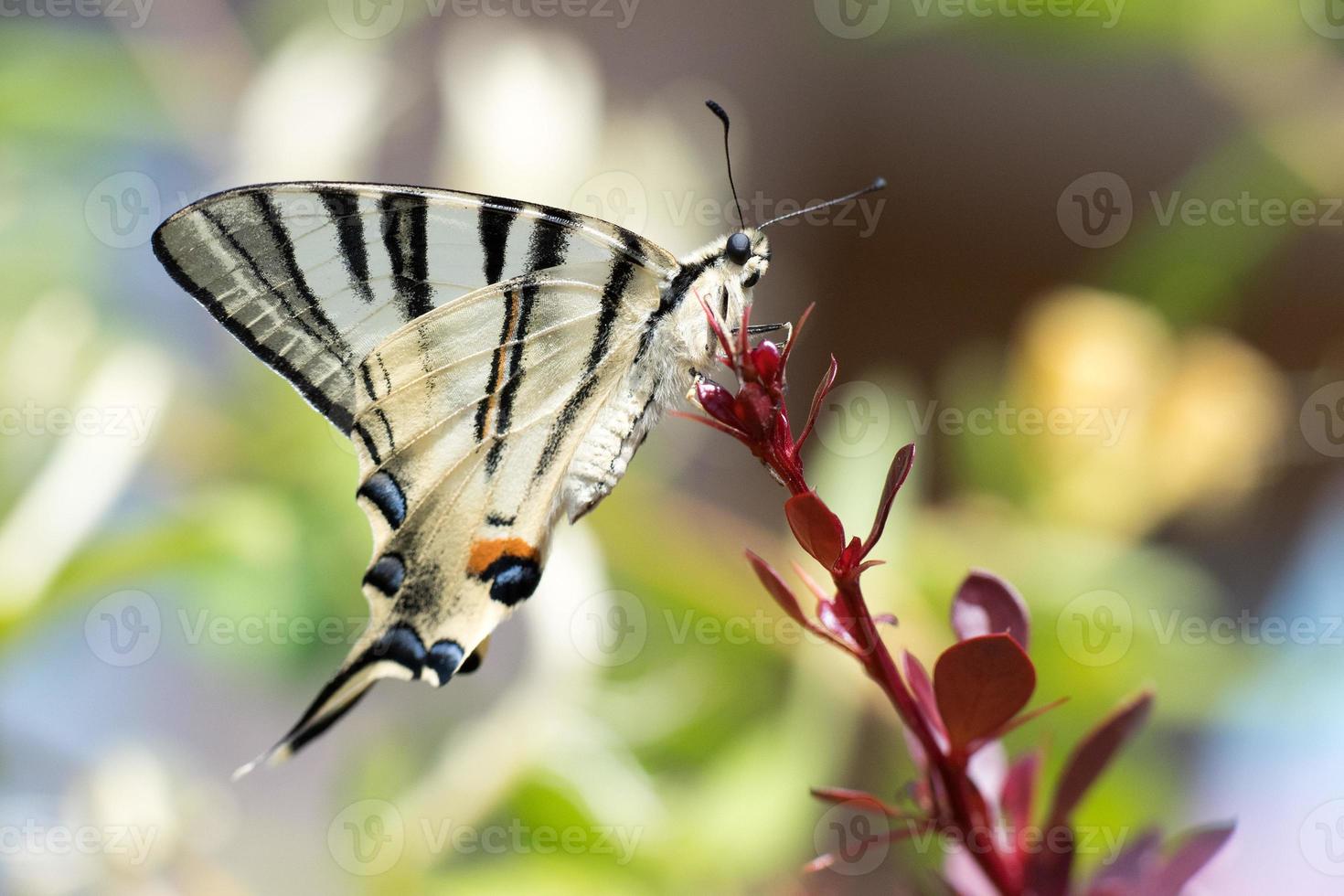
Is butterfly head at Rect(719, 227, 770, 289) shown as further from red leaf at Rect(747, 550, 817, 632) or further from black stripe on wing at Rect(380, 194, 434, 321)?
red leaf at Rect(747, 550, 817, 632)

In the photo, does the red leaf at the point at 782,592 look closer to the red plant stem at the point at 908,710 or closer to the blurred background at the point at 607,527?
the red plant stem at the point at 908,710

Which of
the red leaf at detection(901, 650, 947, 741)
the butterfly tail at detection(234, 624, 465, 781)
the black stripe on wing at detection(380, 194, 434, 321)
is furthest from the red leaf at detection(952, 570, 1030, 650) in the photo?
the black stripe on wing at detection(380, 194, 434, 321)

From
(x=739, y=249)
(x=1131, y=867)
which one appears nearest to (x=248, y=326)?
(x=739, y=249)

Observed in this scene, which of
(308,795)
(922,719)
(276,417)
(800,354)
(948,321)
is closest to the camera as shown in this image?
(922,719)

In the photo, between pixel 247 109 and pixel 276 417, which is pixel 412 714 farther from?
pixel 247 109

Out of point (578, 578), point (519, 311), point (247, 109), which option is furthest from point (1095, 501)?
point (247, 109)

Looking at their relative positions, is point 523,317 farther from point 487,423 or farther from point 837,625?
point 837,625

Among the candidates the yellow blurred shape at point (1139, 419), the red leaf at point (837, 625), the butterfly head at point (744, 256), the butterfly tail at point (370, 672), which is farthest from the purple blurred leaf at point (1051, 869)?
the yellow blurred shape at point (1139, 419)
